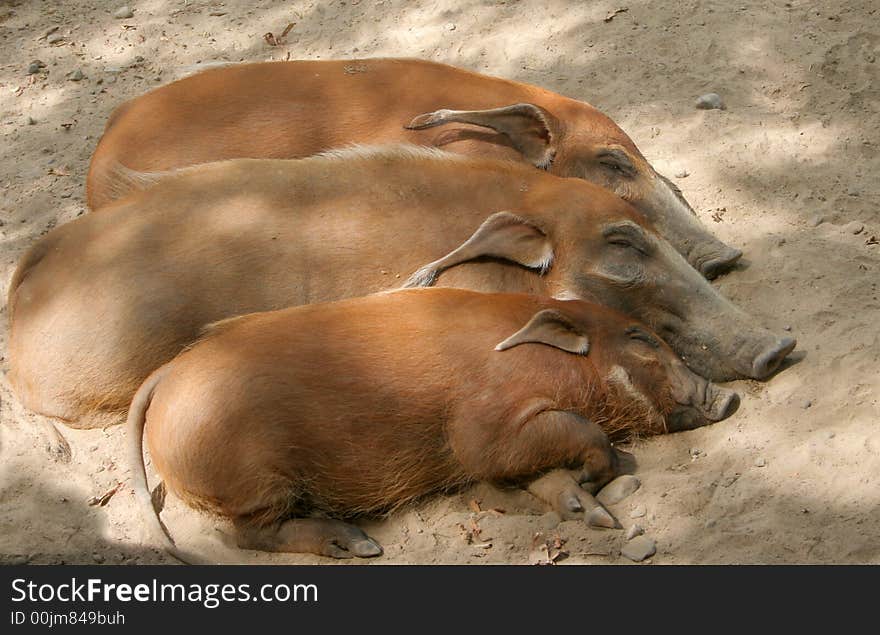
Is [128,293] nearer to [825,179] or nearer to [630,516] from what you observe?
[630,516]

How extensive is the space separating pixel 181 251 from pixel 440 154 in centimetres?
113

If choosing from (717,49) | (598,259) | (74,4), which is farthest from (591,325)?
(74,4)

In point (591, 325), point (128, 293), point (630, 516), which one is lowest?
point (630, 516)

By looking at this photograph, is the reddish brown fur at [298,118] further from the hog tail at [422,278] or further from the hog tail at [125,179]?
the hog tail at [422,278]

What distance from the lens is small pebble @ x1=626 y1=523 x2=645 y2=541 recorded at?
3617 millimetres

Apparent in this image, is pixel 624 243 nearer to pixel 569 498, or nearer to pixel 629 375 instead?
pixel 629 375

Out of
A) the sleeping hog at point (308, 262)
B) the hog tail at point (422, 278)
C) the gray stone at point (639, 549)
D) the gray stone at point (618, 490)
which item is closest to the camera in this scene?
the gray stone at point (639, 549)

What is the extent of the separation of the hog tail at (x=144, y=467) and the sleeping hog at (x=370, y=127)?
120cm

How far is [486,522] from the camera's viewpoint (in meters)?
3.76

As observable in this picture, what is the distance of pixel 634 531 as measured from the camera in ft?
11.9

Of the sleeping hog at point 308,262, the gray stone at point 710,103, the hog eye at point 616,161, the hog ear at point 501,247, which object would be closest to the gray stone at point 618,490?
the sleeping hog at point 308,262

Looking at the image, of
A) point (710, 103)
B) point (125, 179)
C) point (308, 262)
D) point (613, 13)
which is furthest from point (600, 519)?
point (613, 13)

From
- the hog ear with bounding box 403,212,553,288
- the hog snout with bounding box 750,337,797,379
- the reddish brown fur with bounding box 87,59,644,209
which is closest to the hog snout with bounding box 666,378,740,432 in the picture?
the hog snout with bounding box 750,337,797,379

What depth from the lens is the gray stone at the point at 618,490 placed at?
149 inches
